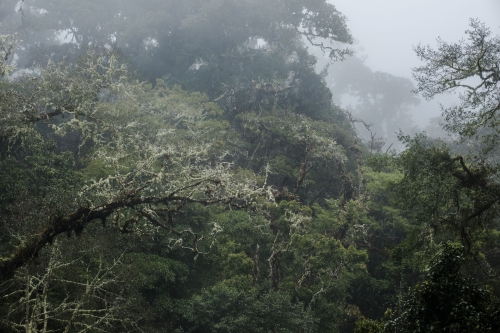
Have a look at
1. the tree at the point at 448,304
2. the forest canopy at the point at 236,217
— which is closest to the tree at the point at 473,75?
the forest canopy at the point at 236,217

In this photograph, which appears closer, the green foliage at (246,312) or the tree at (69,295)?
the tree at (69,295)

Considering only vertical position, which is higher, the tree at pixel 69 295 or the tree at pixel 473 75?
the tree at pixel 473 75

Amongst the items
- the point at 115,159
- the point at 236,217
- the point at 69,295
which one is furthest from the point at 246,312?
the point at 115,159

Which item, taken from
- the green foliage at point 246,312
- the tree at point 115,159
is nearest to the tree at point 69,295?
the tree at point 115,159

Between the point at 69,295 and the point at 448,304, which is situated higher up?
the point at 448,304

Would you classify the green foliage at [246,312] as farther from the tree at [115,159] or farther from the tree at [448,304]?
the tree at [448,304]

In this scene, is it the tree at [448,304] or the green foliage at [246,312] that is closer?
the tree at [448,304]

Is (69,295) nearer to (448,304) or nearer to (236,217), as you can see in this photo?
(236,217)

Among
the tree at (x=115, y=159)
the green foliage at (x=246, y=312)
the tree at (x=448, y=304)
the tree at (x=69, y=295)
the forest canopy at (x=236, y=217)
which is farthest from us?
the green foliage at (x=246, y=312)

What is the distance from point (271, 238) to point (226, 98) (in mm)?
13558

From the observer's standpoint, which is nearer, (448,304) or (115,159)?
(448,304)

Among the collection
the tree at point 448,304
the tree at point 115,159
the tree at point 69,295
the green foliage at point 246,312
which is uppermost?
the tree at point 115,159

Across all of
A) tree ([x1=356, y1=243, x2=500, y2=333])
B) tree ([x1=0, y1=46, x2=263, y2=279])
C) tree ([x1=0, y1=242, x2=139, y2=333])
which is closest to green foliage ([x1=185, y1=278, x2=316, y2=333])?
tree ([x1=0, y1=242, x2=139, y2=333])

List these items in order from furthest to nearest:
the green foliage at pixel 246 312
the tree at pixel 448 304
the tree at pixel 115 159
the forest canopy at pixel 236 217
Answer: the green foliage at pixel 246 312 → the tree at pixel 115 159 → the forest canopy at pixel 236 217 → the tree at pixel 448 304
